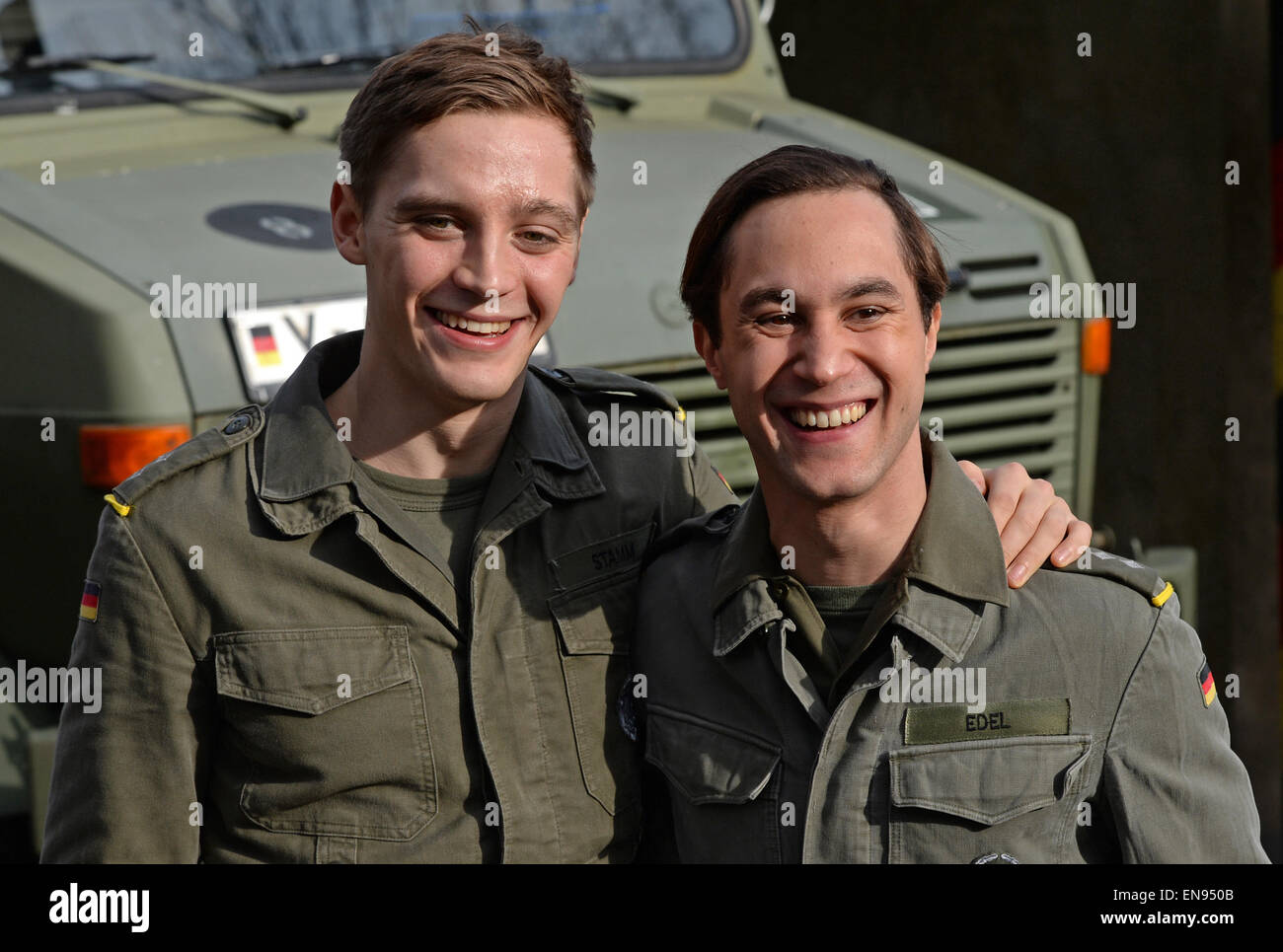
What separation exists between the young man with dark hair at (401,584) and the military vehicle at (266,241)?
2.96 feet

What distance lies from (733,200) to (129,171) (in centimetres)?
202

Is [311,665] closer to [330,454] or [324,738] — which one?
[324,738]

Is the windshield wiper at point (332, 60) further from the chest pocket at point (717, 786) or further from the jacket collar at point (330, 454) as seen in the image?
the chest pocket at point (717, 786)

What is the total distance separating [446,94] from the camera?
2344mm

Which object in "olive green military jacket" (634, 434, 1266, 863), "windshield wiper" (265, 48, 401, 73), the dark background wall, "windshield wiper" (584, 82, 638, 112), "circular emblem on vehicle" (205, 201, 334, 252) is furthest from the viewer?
the dark background wall

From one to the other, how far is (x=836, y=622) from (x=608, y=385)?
0.69 metres

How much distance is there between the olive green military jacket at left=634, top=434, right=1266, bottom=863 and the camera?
84.1 inches

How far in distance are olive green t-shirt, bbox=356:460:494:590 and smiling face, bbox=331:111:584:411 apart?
0.13 m

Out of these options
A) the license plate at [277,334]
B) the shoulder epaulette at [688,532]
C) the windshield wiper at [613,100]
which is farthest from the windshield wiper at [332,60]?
the shoulder epaulette at [688,532]

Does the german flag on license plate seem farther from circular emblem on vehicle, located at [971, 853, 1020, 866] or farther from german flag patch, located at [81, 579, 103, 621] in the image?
circular emblem on vehicle, located at [971, 853, 1020, 866]

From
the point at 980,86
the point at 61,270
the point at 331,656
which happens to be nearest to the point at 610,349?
the point at 61,270

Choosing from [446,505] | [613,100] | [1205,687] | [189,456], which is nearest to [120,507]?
[189,456]

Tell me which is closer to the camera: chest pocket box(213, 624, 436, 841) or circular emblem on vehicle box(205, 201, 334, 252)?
chest pocket box(213, 624, 436, 841)

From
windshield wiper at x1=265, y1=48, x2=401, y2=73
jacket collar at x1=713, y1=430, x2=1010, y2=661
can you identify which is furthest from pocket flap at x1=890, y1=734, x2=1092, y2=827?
windshield wiper at x1=265, y1=48, x2=401, y2=73
